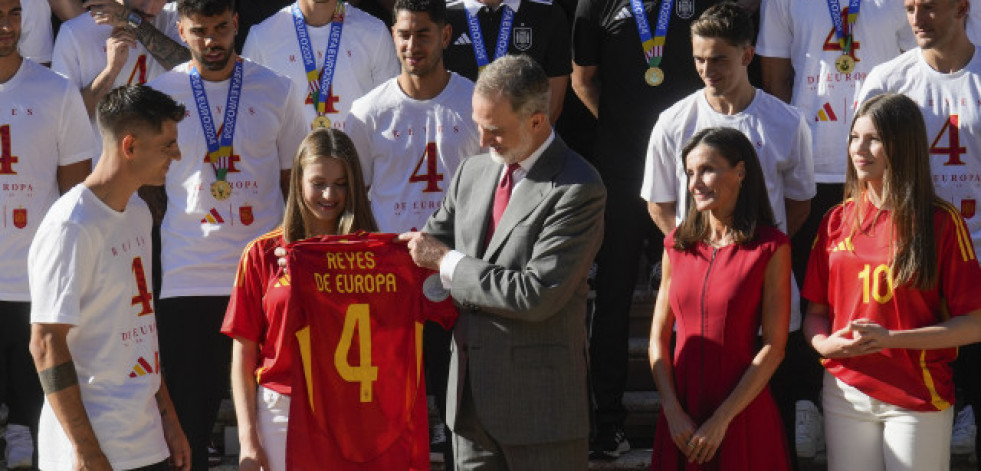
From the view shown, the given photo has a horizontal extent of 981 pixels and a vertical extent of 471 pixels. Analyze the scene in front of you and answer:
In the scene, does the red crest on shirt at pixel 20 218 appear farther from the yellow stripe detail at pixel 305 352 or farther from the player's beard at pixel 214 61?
the yellow stripe detail at pixel 305 352

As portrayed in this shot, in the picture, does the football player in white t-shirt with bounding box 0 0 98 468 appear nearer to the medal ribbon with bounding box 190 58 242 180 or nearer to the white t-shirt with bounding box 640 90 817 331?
the medal ribbon with bounding box 190 58 242 180

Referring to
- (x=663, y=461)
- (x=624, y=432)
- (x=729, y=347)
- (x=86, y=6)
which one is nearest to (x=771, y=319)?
(x=729, y=347)

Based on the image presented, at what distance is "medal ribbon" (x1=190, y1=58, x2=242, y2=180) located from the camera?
6.47 meters

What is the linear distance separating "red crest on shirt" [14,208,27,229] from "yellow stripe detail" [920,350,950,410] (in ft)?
13.3

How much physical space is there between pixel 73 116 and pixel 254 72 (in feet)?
2.88

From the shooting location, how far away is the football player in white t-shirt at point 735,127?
246 inches

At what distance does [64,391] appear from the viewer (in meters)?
4.72

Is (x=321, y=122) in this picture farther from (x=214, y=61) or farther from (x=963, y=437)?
(x=963, y=437)

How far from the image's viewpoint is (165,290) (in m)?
6.40

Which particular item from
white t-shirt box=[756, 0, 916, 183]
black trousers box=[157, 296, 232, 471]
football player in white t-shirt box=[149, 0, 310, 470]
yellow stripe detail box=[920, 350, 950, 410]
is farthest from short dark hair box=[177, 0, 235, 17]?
yellow stripe detail box=[920, 350, 950, 410]

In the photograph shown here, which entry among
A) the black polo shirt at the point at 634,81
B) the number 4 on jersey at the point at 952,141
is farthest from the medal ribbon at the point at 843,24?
the number 4 on jersey at the point at 952,141

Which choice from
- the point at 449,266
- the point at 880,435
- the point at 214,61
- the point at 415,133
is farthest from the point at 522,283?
the point at 214,61

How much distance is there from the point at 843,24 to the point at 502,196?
8.95ft

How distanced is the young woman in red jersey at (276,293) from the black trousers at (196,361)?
1052 millimetres
